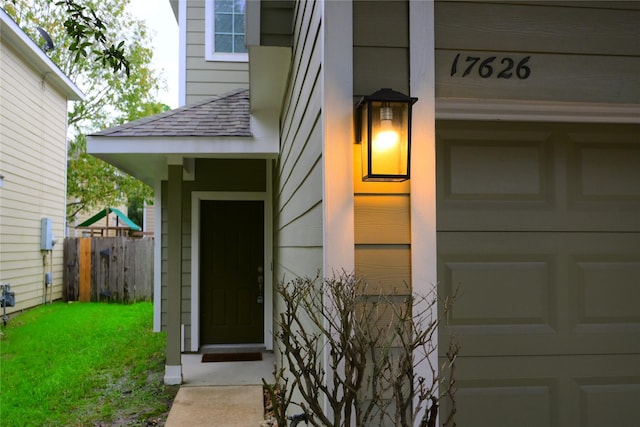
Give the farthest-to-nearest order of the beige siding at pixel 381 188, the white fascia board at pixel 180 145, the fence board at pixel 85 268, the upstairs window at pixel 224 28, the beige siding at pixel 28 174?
the fence board at pixel 85 268 → the beige siding at pixel 28 174 → the upstairs window at pixel 224 28 → the white fascia board at pixel 180 145 → the beige siding at pixel 381 188

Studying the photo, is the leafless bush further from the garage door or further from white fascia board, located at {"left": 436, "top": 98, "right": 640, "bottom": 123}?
white fascia board, located at {"left": 436, "top": 98, "right": 640, "bottom": 123}

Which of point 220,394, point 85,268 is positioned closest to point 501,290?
point 220,394

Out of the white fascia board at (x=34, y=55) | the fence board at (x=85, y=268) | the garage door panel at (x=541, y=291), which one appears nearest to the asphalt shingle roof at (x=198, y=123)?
the garage door panel at (x=541, y=291)

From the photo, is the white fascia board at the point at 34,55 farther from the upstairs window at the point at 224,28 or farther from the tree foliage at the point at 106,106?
the upstairs window at the point at 224,28

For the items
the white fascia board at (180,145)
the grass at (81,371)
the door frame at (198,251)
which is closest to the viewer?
the grass at (81,371)

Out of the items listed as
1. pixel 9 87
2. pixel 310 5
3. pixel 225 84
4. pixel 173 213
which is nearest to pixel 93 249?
pixel 9 87

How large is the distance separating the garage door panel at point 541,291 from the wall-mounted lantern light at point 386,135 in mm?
436

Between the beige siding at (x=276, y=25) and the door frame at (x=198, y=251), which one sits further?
the door frame at (x=198, y=251)

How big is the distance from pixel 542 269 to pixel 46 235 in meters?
10.0

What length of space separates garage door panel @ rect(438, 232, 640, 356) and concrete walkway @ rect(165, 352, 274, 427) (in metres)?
2.45

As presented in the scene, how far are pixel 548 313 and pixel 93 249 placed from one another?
10725 mm

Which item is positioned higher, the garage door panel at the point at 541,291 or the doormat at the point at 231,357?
the garage door panel at the point at 541,291

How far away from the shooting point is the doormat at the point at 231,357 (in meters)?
5.61

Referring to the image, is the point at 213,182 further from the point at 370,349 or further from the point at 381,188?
the point at 370,349
